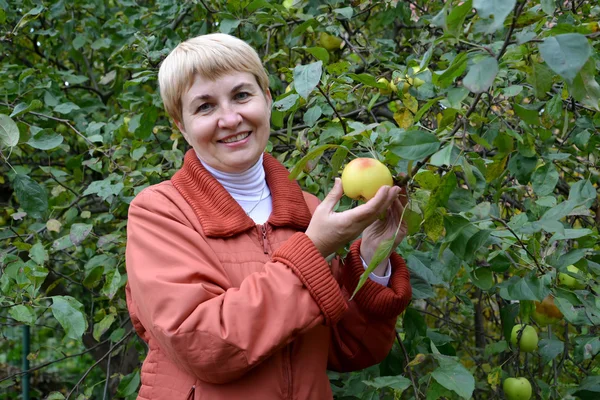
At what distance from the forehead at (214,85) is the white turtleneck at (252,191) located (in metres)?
0.18

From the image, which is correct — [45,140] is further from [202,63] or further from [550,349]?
[550,349]

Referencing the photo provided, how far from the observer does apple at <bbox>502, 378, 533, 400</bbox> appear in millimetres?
2113

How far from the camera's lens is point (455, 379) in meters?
1.57

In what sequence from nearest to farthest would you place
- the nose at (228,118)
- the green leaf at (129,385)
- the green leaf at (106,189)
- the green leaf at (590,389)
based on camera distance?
1. the nose at (228,118)
2. the green leaf at (590,389)
3. the green leaf at (106,189)
4. the green leaf at (129,385)

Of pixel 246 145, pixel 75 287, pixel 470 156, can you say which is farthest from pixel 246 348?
pixel 75 287

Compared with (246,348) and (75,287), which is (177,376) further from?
(75,287)

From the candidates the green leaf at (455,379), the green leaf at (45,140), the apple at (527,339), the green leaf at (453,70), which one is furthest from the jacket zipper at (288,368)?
the green leaf at (45,140)

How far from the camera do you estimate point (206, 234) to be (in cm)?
153

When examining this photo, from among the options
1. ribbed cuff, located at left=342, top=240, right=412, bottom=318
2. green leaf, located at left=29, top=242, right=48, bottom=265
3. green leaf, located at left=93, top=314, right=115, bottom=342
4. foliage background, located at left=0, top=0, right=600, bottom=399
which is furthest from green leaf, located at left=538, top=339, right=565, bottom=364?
green leaf, located at left=29, top=242, right=48, bottom=265

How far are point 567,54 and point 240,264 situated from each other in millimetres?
837

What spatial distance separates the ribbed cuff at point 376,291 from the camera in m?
1.62

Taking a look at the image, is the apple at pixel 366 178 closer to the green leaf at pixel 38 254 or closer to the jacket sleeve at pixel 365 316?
the jacket sleeve at pixel 365 316

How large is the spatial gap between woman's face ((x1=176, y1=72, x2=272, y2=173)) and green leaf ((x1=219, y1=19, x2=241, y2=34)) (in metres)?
0.69

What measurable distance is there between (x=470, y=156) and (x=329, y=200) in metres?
0.33
